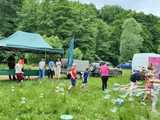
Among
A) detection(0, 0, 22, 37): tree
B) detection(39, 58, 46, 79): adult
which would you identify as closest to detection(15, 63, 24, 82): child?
detection(39, 58, 46, 79): adult

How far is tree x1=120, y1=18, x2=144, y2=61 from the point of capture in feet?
325

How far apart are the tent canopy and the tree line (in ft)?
103

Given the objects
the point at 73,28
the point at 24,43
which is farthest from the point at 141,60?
the point at 73,28

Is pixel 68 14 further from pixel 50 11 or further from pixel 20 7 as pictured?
pixel 20 7

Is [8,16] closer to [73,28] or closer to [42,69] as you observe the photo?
[73,28]

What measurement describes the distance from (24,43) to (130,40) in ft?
230

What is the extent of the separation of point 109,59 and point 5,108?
279 ft

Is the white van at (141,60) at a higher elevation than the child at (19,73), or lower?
lower

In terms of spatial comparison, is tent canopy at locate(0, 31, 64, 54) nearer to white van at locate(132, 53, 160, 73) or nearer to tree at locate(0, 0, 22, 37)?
white van at locate(132, 53, 160, 73)

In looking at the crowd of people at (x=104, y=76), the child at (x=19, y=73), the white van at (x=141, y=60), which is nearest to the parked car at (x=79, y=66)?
the crowd of people at (x=104, y=76)

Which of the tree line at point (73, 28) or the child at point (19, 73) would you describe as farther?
the tree line at point (73, 28)

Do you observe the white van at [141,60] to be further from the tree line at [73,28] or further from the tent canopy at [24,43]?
the tree line at [73,28]

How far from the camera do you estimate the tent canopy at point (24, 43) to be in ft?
102

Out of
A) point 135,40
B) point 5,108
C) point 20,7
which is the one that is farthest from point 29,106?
point 135,40
